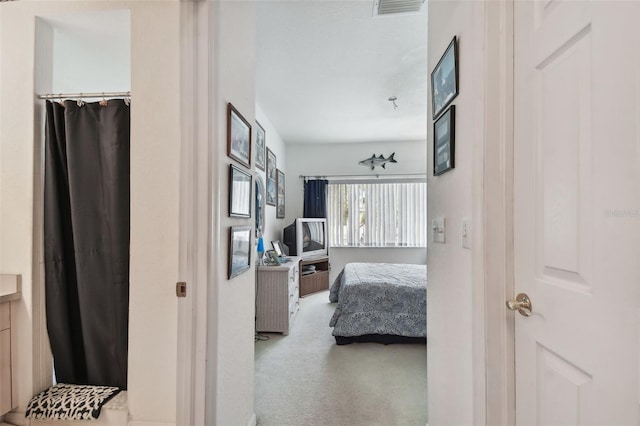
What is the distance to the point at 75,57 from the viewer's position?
5.77 ft

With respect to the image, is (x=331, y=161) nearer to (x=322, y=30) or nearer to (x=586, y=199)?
(x=322, y=30)

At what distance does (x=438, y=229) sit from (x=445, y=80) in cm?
71

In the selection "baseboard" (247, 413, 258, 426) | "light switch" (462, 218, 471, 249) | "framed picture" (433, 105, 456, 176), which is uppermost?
"framed picture" (433, 105, 456, 176)

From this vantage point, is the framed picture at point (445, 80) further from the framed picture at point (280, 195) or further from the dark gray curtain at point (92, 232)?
the framed picture at point (280, 195)

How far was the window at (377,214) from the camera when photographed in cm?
509

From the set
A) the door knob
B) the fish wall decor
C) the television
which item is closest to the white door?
the door knob

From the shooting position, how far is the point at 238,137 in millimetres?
1484

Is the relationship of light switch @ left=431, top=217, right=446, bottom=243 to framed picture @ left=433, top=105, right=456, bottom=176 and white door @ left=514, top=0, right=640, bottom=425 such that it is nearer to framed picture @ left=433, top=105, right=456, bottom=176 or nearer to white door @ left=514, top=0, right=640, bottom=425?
framed picture @ left=433, top=105, right=456, bottom=176

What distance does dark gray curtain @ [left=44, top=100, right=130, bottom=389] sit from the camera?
4.79 ft

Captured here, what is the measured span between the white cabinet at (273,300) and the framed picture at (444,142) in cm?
210

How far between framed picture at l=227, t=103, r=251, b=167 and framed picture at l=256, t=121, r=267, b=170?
1.89 metres

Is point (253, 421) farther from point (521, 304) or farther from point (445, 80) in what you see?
point (445, 80)

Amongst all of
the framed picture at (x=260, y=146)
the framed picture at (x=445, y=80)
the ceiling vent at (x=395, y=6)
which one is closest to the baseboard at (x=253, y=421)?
the framed picture at (x=445, y=80)

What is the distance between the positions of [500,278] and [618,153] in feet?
1.64
